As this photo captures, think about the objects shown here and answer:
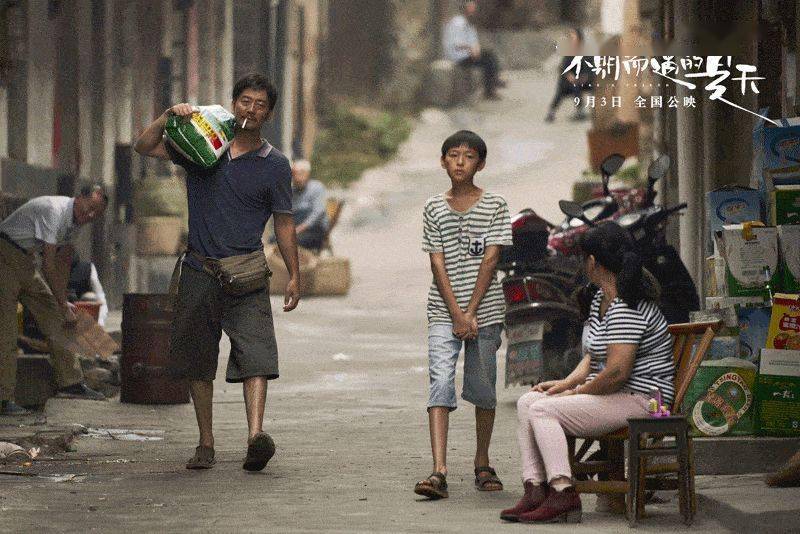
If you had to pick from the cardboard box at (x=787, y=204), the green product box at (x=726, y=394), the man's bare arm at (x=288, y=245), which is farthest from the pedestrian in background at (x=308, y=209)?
the green product box at (x=726, y=394)

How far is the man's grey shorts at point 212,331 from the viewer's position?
31.5ft

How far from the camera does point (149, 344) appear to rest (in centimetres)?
1328

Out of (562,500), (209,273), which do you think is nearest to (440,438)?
(562,500)

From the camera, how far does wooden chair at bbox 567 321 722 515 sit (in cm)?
764

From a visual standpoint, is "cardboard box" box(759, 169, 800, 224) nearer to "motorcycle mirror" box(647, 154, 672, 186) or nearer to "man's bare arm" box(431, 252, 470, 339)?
"man's bare arm" box(431, 252, 470, 339)

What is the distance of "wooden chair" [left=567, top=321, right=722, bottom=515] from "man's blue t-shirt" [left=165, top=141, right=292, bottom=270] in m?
2.41

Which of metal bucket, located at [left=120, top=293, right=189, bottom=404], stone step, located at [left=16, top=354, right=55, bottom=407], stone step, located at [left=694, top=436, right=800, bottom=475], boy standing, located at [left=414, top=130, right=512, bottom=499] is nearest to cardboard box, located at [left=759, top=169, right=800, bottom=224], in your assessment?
stone step, located at [left=694, top=436, right=800, bottom=475]

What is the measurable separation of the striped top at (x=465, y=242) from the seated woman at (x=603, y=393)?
39.1 inches

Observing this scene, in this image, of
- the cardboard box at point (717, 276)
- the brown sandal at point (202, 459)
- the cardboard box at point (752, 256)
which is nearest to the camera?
the cardboard box at point (752, 256)

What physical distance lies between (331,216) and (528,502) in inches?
797

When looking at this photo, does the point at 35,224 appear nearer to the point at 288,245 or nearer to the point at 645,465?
the point at 288,245

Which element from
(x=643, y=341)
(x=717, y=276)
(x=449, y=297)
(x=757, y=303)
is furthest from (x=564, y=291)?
(x=643, y=341)

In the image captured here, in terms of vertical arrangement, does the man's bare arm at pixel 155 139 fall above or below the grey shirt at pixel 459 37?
below

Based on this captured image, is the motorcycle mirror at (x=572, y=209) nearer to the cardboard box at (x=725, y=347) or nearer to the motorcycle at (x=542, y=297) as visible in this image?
the motorcycle at (x=542, y=297)
